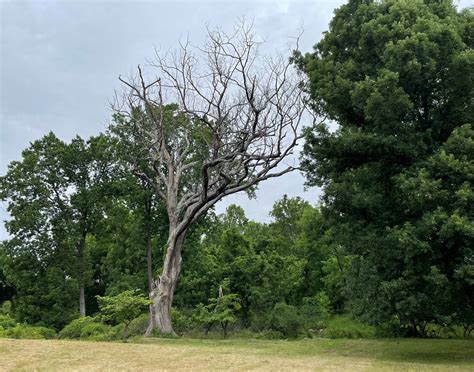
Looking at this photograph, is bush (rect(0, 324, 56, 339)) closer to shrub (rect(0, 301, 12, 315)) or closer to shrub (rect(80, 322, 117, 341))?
shrub (rect(80, 322, 117, 341))

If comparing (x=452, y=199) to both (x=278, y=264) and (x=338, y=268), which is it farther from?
(x=338, y=268)

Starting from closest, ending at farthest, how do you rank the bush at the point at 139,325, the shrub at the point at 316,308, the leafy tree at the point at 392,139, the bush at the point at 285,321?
1. the leafy tree at the point at 392,139
2. the bush at the point at 285,321
3. the bush at the point at 139,325
4. the shrub at the point at 316,308

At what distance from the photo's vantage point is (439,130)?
1420 centimetres

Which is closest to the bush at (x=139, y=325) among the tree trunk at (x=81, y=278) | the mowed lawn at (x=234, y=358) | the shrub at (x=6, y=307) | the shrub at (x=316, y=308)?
the tree trunk at (x=81, y=278)

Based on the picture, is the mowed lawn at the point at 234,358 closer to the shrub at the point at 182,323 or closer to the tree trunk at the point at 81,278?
the shrub at the point at 182,323

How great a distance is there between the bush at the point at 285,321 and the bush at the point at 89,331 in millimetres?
7390

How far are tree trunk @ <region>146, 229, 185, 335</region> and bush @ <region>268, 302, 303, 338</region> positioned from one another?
484 centimetres

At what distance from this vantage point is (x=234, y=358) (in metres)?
13.0

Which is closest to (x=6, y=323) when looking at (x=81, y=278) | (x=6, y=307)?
(x=81, y=278)

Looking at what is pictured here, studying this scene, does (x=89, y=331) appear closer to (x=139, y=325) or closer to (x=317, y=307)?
(x=139, y=325)

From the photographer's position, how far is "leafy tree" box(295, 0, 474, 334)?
40.8 feet

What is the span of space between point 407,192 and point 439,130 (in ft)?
9.64

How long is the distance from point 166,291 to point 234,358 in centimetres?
1072

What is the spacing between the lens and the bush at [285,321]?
77.3 ft
